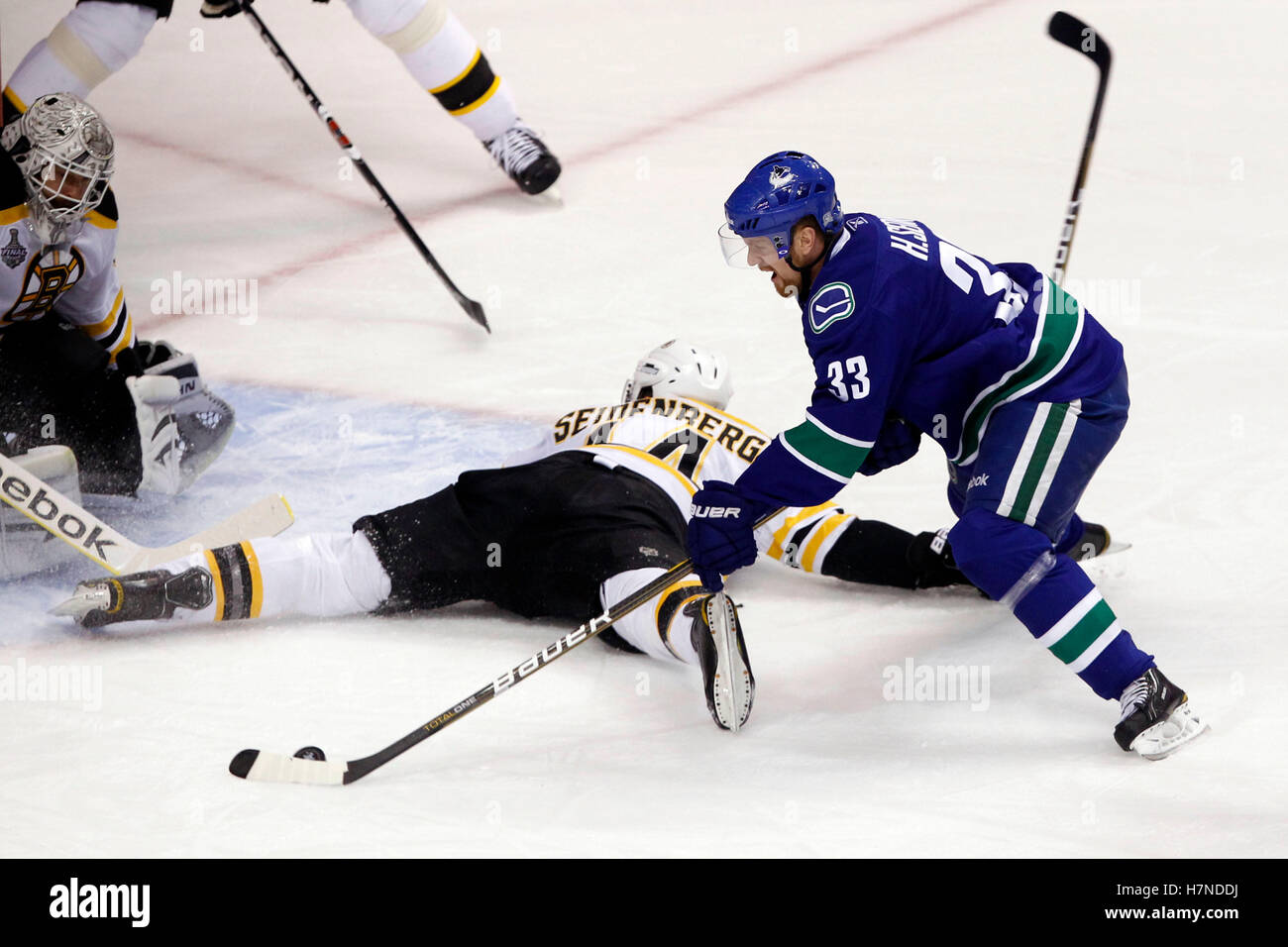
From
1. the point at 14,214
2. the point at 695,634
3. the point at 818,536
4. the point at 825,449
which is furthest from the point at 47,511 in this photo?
the point at 825,449

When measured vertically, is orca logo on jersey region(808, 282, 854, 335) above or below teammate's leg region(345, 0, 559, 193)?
above

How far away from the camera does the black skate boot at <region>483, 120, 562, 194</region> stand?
17.4 ft

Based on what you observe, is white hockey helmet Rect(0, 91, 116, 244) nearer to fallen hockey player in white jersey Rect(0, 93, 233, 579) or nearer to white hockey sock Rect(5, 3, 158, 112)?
fallen hockey player in white jersey Rect(0, 93, 233, 579)

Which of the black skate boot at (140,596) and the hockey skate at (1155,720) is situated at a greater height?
the hockey skate at (1155,720)

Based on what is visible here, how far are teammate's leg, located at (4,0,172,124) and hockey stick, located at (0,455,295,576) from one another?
173cm

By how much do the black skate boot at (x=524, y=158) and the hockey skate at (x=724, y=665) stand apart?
2.79m

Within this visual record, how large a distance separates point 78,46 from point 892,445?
287 cm

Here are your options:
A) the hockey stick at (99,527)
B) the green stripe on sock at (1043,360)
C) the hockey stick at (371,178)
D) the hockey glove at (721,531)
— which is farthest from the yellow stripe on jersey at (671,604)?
the hockey stick at (371,178)

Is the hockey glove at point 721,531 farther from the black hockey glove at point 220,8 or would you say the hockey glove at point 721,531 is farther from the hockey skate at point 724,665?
the black hockey glove at point 220,8

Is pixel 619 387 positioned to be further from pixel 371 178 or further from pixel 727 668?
pixel 727 668

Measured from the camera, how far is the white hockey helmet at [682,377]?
3.56 meters

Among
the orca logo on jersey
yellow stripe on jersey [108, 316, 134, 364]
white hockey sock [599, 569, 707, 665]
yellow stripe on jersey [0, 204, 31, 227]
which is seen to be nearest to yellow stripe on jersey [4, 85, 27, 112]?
yellow stripe on jersey [108, 316, 134, 364]

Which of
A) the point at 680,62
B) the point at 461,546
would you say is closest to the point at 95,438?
the point at 461,546

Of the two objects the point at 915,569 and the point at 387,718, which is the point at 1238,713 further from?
the point at 387,718
